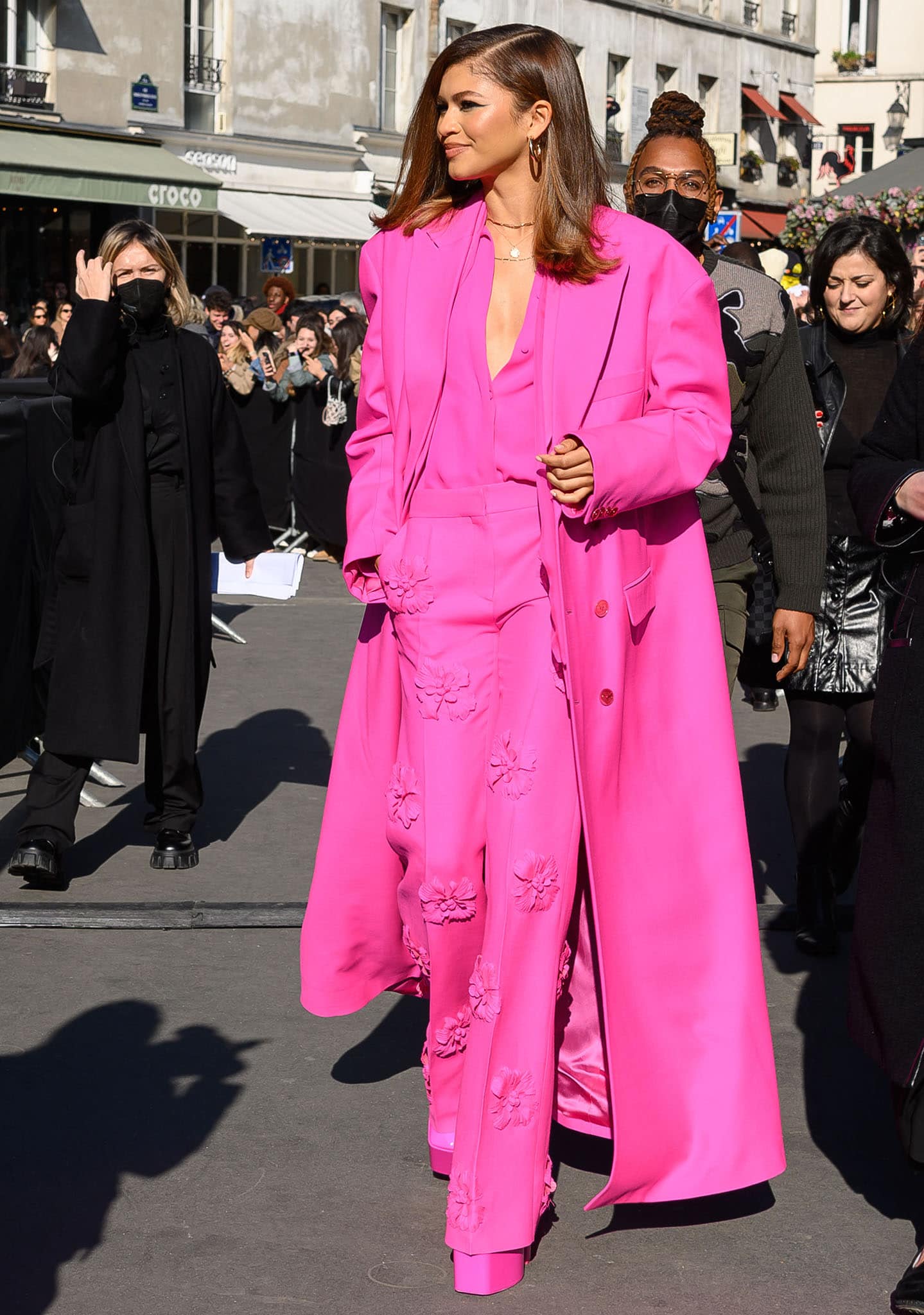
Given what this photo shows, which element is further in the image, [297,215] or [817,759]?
[297,215]

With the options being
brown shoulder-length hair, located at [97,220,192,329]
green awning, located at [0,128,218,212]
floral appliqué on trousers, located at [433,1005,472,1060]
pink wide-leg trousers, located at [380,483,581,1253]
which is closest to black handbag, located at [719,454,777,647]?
pink wide-leg trousers, located at [380,483,581,1253]

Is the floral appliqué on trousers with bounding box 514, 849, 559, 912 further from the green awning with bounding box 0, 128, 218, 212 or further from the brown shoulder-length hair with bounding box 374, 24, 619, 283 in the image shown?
the green awning with bounding box 0, 128, 218, 212

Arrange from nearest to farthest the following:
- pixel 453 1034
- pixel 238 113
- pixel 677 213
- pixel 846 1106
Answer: pixel 453 1034
pixel 846 1106
pixel 677 213
pixel 238 113

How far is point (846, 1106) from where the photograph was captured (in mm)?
4316

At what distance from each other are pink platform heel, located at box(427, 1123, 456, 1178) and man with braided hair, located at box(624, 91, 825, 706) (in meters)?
1.40

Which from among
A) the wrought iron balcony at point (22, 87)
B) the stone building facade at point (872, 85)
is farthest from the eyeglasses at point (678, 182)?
the stone building facade at point (872, 85)

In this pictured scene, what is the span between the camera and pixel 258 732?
28.3 ft

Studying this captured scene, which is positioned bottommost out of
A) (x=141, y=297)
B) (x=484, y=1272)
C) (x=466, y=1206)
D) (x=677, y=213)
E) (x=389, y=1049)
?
(x=389, y=1049)

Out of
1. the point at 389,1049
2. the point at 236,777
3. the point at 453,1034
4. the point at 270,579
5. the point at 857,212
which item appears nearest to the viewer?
the point at 453,1034

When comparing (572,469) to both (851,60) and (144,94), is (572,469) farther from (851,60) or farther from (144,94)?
(851,60)

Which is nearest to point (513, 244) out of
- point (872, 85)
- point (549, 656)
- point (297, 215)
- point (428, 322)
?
point (428, 322)

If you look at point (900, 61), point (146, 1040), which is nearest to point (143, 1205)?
point (146, 1040)

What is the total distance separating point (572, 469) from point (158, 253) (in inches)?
125

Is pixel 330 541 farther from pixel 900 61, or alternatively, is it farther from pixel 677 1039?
pixel 900 61
